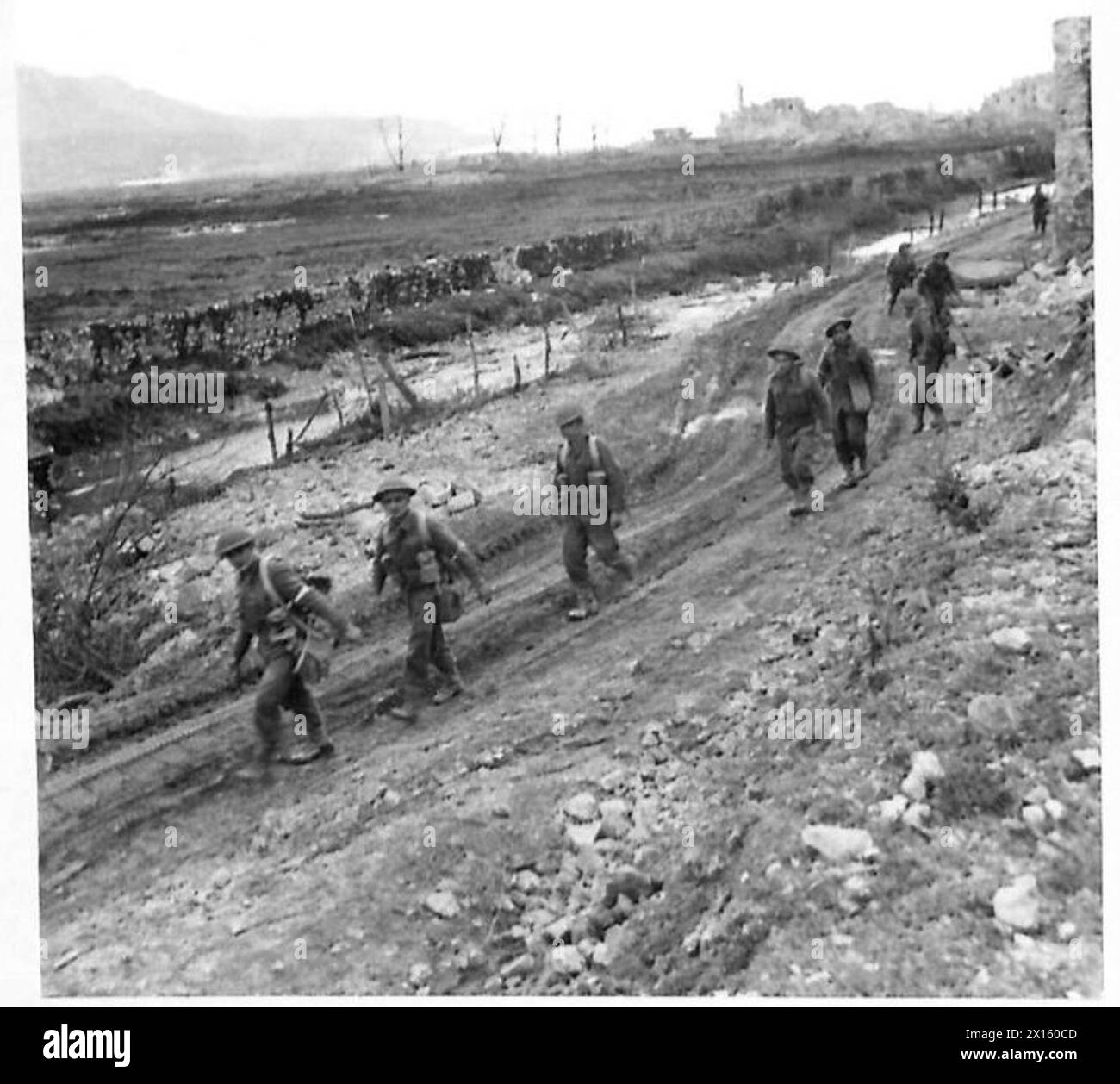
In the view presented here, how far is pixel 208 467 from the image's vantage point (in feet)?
21.9

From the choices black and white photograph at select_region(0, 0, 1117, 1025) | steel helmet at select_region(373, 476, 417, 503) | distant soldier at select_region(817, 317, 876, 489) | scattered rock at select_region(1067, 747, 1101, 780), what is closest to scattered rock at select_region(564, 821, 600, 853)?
black and white photograph at select_region(0, 0, 1117, 1025)

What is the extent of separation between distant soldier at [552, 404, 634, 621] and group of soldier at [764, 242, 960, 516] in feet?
3.01

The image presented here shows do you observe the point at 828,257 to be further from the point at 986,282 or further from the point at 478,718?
the point at 478,718

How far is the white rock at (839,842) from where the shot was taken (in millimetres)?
5285

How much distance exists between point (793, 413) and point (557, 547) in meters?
1.44

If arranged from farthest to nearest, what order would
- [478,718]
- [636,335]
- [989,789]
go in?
1. [636,335]
2. [478,718]
3. [989,789]

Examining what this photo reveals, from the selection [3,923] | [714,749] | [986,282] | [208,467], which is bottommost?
[3,923]

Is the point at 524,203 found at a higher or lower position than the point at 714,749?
higher

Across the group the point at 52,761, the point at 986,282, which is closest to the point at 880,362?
the point at 986,282

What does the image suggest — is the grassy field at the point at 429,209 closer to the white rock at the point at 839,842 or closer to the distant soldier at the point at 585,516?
the distant soldier at the point at 585,516

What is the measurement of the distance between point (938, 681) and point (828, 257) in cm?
282

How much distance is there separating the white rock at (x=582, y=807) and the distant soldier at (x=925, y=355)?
2.66m

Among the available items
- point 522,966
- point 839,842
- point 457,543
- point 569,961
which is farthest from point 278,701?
point 839,842

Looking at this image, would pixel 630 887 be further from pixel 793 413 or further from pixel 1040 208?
pixel 1040 208
